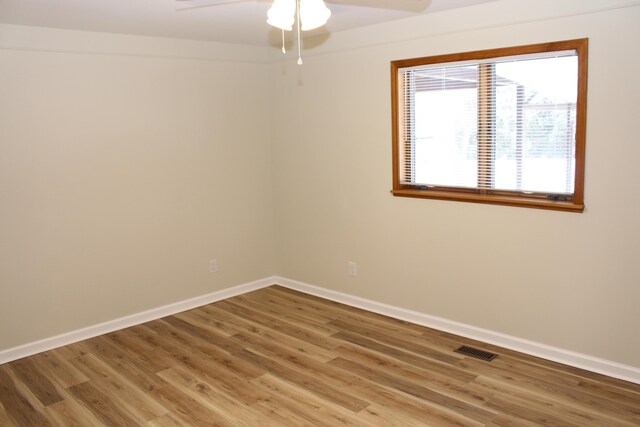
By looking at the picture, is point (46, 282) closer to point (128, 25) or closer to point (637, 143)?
point (128, 25)

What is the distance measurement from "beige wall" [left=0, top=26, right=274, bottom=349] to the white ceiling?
9.9 inches

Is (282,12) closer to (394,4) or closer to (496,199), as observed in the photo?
(394,4)

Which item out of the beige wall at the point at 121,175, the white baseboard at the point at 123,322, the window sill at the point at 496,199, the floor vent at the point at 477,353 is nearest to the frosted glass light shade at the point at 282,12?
the window sill at the point at 496,199

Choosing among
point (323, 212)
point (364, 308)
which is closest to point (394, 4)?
point (323, 212)

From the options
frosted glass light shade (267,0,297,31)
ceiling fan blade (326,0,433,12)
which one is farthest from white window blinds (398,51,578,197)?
frosted glass light shade (267,0,297,31)

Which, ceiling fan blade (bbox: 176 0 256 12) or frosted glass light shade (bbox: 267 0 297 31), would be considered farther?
ceiling fan blade (bbox: 176 0 256 12)

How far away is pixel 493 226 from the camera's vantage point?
3.76 m

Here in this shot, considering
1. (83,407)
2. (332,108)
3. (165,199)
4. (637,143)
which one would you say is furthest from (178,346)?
(637,143)

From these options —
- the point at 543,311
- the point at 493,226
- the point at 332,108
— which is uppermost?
the point at 332,108

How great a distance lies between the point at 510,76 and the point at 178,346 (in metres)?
2.97

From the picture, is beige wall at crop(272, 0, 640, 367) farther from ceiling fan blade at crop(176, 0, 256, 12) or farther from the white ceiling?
ceiling fan blade at crop(176, 0, 256, 12)

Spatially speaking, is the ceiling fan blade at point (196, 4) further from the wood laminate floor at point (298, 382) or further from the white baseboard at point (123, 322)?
the white baseboard at point (123, 322)

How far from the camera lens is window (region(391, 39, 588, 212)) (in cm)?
337

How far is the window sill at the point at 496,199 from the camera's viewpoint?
3.38m
